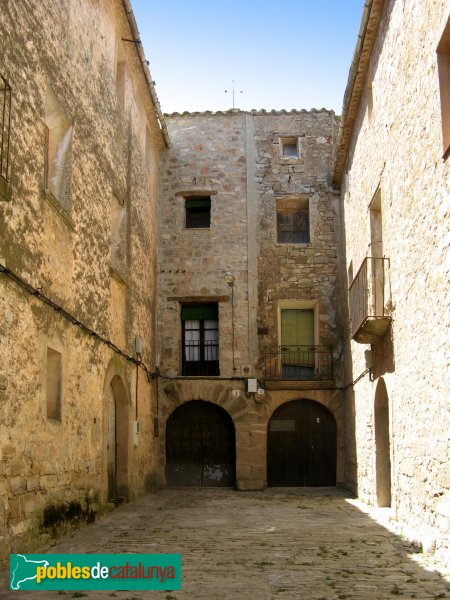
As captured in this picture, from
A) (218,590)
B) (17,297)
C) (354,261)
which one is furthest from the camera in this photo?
(354,261)

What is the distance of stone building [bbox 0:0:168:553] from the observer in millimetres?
7363

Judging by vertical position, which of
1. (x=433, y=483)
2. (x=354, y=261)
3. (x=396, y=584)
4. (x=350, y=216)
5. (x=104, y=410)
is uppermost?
(x=350, y=216)

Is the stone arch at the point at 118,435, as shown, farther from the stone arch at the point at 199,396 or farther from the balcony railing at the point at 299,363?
the balcony railing at the point at 299,363

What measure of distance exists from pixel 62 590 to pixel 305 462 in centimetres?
1140

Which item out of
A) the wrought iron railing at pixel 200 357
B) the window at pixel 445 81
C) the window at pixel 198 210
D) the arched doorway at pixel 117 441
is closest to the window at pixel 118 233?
the arched doorway at pixel 117 441

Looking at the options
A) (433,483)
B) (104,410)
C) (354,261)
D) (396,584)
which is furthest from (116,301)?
(396,584)

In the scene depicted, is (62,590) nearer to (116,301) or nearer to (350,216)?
(116,301)

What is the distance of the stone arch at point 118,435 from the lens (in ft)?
41.4

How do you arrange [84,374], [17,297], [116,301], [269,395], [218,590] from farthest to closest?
[269,395]
[116,301]
[84,374]
[17,297]
[218,590]

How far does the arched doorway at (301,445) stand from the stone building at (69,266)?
318cm

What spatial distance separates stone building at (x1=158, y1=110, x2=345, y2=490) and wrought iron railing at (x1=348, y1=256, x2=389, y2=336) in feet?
17.0

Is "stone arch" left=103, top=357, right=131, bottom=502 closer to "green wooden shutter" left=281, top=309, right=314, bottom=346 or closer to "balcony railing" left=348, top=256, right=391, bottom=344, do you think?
"balcony railing" left=348, top=256, right=391, bottom=344

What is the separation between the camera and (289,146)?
1858cm

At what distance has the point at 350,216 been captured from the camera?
50.5ft
